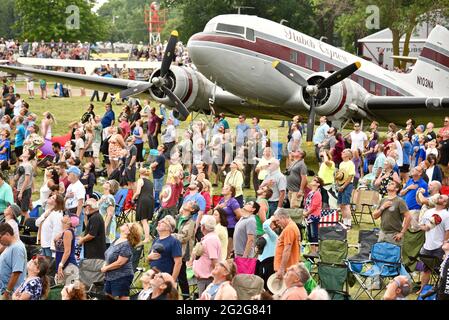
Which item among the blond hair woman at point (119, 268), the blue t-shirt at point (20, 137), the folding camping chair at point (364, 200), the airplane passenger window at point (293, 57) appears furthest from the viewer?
the airplane passenger window at point (293, 57)

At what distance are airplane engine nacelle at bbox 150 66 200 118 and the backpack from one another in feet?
46.1

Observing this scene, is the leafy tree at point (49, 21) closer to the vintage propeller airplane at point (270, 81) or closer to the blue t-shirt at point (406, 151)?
A: the vintage propeller airplane at point (270, 81)

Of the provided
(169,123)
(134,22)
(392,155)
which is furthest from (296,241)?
(134,22)

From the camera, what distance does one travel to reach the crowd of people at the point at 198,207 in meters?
11.3

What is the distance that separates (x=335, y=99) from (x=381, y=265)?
36.3ft

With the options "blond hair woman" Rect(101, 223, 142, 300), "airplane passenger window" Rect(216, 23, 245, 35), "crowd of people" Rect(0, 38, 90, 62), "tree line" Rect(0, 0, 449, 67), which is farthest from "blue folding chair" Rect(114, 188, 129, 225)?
"tree line" Rect(0, 0, 449, 67)

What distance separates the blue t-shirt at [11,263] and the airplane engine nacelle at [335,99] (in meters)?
12.9

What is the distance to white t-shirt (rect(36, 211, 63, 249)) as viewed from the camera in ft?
42.2

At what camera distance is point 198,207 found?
45.6ft

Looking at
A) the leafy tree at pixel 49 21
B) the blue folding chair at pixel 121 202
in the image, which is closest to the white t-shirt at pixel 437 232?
the blue folding chair at pixel 121 202

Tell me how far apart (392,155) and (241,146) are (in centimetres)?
399

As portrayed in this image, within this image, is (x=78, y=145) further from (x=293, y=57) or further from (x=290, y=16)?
(x=290, y=16)

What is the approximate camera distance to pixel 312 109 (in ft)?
75.7

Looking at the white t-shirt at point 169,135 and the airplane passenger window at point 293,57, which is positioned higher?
the airplane passenger window at point 293,57
